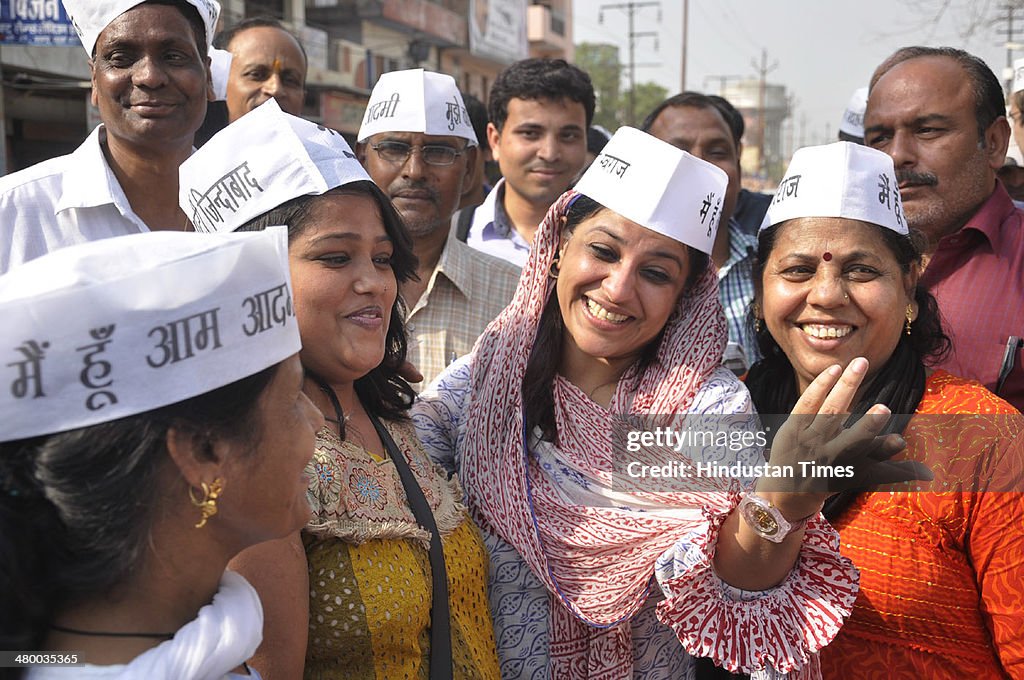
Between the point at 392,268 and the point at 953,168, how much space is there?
209cm

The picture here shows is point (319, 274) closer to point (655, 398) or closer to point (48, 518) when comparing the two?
point (48, 518)

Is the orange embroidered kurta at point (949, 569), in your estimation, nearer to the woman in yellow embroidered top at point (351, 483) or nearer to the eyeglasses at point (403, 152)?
the woman in yellow embroidered top at point (351, 483)

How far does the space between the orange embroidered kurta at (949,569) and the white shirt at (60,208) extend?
241 cm

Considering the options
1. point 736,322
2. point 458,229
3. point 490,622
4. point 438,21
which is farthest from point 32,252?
point 438,21

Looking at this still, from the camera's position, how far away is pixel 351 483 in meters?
1.92

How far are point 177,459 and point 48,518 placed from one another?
0.18 meters

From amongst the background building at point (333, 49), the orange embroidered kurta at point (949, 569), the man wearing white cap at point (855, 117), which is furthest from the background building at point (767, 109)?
the orange embroidered kurta at point (949, 569)

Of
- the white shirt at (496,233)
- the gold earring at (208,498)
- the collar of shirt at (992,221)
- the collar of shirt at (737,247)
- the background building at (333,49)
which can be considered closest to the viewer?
the gold earring at (208,498)

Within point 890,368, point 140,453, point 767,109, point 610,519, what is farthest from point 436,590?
point 767,109

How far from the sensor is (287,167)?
204 centimetres

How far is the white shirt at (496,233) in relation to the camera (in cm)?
475

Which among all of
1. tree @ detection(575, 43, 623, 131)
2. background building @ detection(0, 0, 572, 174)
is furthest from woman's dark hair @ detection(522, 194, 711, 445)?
tree @ detection(575, 43, 623, 131)

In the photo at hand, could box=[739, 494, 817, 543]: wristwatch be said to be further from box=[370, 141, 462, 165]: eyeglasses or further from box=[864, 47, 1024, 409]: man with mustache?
box=[370, 141, 462, 165]: eyeglasses

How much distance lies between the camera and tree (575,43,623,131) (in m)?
50.5
